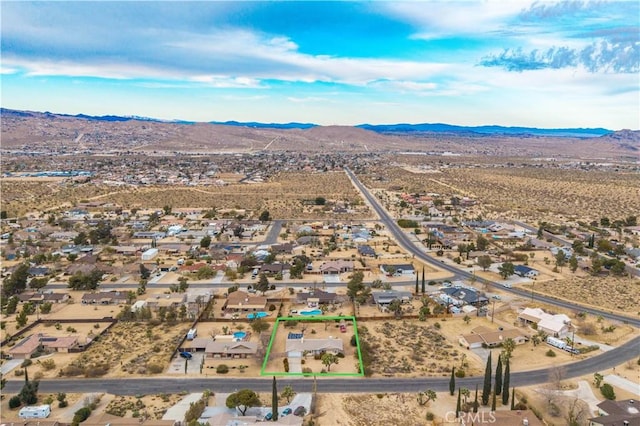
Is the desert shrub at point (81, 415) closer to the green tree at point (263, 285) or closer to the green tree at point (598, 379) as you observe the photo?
the green tree at point (263, 285)

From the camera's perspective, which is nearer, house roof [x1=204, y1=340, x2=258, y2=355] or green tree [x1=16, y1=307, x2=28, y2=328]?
house roof [x1=204, y1=340, x2=258, y2=355]

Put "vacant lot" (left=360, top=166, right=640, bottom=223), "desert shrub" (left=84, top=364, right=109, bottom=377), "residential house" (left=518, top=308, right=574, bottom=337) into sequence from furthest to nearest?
1. "vacant lot" (left=360, top=166, right=640, bottom=223)
2. "residential house" (left=518, top=308, right=574, bottom=337)
3. "desert shrub" (left=84, top=364, right=109, bottom=377)

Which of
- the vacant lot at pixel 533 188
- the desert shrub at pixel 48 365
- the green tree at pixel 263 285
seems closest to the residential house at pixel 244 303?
the green tree at pixel 263 285

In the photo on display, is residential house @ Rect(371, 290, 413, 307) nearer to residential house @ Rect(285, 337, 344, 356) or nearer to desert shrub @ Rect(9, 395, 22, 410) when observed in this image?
residential house @ Rect(285, 337, 344, 356)

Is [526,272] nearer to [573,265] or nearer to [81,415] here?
[573,265]

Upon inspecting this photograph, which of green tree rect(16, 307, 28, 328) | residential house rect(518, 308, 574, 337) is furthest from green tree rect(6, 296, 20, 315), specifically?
residential house rect(518, 308, 574, 337)

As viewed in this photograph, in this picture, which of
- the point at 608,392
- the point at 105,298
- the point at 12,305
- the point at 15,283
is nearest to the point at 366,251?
the point at 105,298

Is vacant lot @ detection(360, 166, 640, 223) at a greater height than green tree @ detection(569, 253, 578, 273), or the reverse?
vacant lot @ detection(360, 166, 640, 223)

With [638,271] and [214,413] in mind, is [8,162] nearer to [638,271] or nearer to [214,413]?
[214,413]
